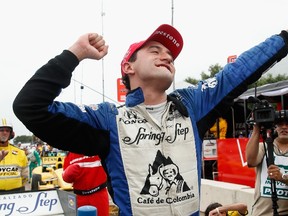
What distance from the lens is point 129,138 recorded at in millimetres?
1688

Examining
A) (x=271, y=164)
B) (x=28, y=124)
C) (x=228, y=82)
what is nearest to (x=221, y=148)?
(x=271, y=164)

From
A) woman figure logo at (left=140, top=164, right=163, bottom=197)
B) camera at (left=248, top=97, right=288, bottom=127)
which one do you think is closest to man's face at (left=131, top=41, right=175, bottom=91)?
woman figure logo at (left=140, top=164, right=163, bottom=197)

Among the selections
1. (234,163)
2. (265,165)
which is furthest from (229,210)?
(234,163)

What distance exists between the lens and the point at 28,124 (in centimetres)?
154

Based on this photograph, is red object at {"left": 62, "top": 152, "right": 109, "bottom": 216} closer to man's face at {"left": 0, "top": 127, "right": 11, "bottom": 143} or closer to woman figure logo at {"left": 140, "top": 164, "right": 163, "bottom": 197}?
man's face at {"left": 0, "top": 127, "right": 11, "bottom": 143}

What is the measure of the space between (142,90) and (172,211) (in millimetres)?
565

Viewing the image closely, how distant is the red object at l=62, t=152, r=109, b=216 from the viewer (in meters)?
4.89

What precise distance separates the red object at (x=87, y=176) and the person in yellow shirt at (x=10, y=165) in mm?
1217

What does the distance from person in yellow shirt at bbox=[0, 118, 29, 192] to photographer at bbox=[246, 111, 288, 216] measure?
3662mm

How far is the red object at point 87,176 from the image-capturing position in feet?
16.1

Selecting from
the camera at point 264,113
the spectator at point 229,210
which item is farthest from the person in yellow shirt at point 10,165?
the camera at point 264,113

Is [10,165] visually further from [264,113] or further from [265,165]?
[264,113]

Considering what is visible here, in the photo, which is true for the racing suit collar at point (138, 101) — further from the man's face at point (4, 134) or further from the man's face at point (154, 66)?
the man's face at point (4, 134)

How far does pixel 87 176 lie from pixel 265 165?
2.27 metres
